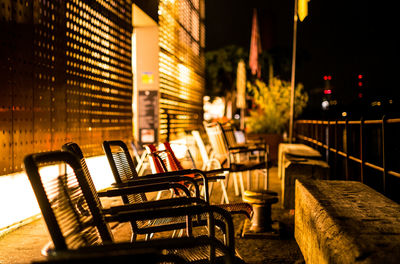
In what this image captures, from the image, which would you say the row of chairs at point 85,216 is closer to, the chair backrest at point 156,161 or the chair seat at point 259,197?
the chair backrest at point 156,161

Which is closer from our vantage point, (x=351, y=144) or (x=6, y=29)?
(x=6, y=29)

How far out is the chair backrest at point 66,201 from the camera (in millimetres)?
1734

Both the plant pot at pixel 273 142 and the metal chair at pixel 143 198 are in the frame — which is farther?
the plant pot at pixel 273 142

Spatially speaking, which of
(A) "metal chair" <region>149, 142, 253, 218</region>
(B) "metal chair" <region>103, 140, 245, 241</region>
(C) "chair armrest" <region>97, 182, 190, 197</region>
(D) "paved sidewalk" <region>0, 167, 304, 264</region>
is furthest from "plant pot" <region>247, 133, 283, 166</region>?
(C) "chair armrest" <region>97, 182, 190, 197</region>

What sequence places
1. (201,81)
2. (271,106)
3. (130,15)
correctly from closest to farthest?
(130,15)
(271,106)
(201,81)

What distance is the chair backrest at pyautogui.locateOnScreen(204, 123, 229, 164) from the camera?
708cm

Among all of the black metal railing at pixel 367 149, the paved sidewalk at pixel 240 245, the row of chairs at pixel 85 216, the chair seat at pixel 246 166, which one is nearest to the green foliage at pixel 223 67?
the black metal railing at pixel 367 149

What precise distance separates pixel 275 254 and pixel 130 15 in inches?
313

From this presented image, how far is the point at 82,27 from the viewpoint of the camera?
Result: 7629 millimetres

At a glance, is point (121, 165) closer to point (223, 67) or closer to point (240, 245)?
point (240, 245)

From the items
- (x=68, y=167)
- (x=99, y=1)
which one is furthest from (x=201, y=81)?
(x=68, y=167)

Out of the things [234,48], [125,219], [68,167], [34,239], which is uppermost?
[234,48]

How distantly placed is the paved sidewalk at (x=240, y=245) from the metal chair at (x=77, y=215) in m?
1.95

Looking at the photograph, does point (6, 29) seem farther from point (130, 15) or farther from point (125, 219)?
point (130, 15)
